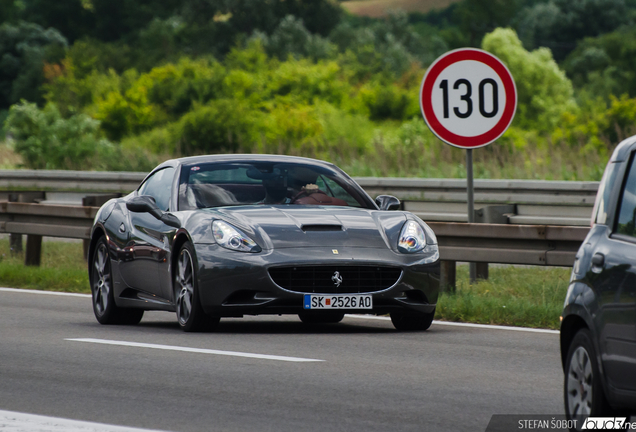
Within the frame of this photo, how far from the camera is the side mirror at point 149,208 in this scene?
1009cm

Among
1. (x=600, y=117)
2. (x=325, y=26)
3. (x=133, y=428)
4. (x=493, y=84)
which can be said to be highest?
(x=325, y=26)

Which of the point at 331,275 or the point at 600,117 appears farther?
the point at 600,117

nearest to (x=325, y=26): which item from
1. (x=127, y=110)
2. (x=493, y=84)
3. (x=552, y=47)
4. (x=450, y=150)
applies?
(x=552, y=47)

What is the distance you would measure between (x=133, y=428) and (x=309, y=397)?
1230 millimetres

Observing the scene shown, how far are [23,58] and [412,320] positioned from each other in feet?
346

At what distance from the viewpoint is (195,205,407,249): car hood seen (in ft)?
30.8

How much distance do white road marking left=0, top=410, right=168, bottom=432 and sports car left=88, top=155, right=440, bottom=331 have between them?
3.37m

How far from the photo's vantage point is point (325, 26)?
118 meters

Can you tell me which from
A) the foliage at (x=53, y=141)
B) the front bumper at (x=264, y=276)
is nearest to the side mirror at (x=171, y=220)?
the front bumper at (x=264, y=276)

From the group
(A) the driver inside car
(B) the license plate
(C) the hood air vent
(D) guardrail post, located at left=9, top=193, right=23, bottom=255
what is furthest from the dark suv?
(D) guardrail post, located at left=9, top=193, right=23, bottom=255

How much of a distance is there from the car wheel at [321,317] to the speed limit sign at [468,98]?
216 cm

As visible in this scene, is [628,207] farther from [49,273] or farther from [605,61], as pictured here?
[605,61]

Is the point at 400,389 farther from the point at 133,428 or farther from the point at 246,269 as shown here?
the point at 246,269

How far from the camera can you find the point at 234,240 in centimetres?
938
